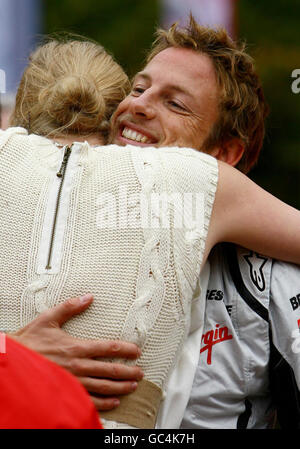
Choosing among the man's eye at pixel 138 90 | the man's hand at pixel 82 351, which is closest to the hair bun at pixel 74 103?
the man's eye at pixel 138 90

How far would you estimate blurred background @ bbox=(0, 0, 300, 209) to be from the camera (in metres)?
7.46

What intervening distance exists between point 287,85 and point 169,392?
5.87 meters

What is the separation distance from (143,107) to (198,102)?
0.22 metres

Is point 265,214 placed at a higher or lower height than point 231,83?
lower

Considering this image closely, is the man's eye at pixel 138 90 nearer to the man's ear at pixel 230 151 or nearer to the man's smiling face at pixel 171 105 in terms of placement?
the man's smiling face at pixel 171 105

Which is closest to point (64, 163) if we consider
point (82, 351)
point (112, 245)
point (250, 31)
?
point (112, 245)

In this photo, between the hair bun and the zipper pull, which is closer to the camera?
the zipper pull

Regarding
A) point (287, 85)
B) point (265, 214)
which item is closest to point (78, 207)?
point (265, 214)

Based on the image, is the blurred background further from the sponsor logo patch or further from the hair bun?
the sponsor logo patch

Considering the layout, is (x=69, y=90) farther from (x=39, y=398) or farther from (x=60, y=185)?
(x=39, y=398)

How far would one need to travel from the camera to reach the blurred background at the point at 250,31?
7.46 meters

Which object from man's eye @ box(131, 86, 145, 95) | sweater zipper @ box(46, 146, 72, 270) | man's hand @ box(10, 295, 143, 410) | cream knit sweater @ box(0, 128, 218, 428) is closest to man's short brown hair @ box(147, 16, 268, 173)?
man's eye @ box(131, 86, 145, 95)
